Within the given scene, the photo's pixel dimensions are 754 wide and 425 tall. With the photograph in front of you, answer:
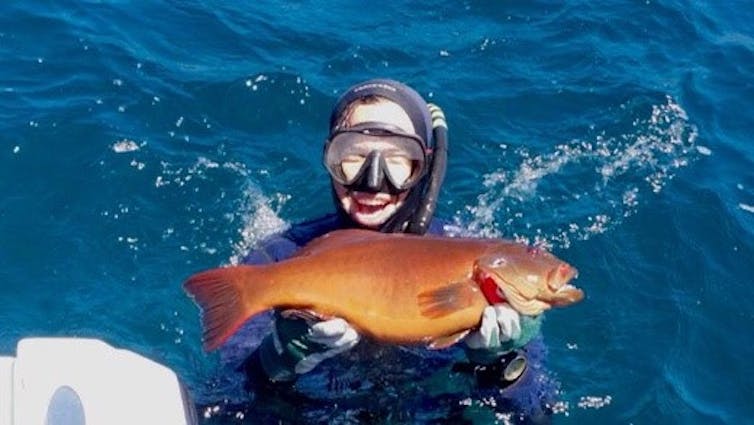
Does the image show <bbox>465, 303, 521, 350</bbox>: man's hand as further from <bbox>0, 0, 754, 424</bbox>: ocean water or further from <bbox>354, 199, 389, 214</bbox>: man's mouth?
<bbox>0, 0, 754, 424</bbox>: ocean water

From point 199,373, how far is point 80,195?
1.86 meters

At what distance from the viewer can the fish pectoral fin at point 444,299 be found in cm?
397

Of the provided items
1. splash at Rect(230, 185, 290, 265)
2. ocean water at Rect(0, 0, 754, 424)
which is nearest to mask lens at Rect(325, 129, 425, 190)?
ocean water at Rect(0, 0, 754, 424)

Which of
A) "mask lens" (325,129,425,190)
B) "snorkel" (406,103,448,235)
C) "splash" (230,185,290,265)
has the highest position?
"mask lens" (325,129,425,190)

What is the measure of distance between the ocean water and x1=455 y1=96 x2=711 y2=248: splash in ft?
0.06

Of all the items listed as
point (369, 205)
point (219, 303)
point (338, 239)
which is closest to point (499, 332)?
point (338, 239)

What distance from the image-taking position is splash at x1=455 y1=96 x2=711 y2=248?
7523 mm

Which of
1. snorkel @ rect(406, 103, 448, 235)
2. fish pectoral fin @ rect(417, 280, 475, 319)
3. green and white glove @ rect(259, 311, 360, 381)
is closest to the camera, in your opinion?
fish pectoral fin @ rect(417, 280, 475, 319)

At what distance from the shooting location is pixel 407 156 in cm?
482

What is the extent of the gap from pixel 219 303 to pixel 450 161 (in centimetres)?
425

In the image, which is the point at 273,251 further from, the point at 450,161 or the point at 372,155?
the point at 450,161

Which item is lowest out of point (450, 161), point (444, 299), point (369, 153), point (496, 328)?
point (450, 161)

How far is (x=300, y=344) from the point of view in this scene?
4500mm

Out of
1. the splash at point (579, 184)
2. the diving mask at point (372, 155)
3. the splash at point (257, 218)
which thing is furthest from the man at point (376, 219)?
the splash at point (579, 184)
